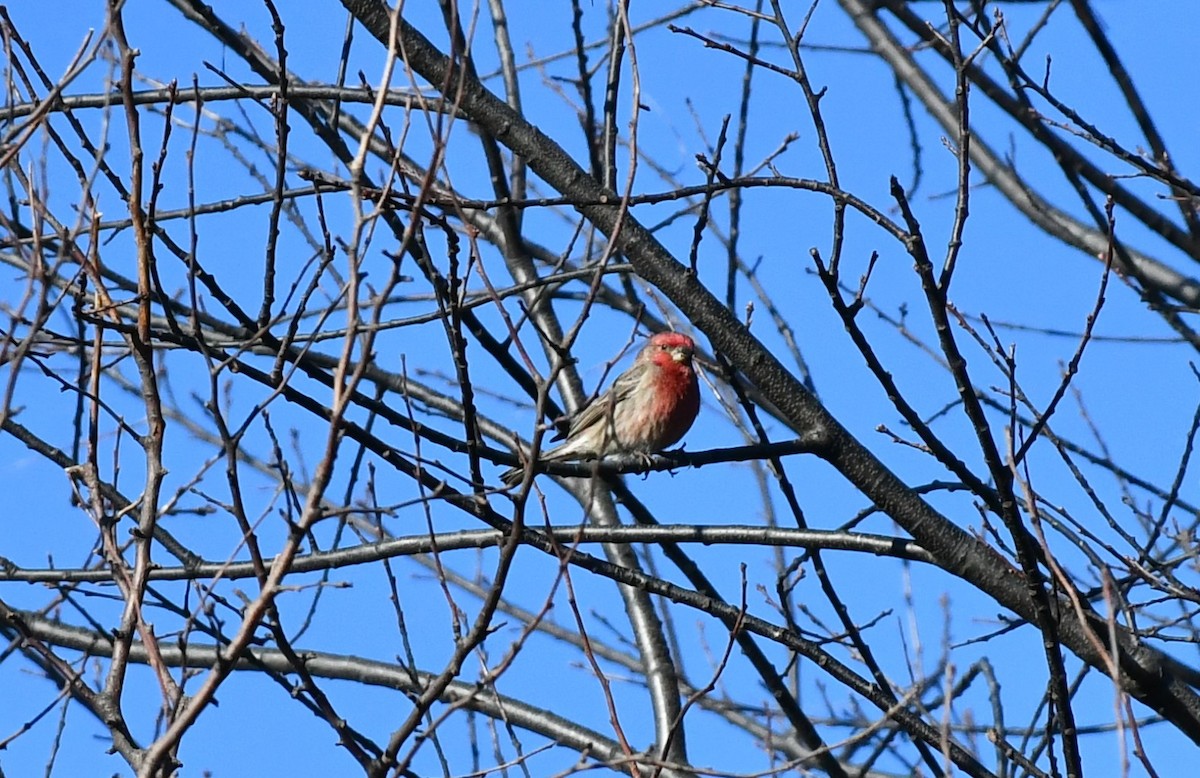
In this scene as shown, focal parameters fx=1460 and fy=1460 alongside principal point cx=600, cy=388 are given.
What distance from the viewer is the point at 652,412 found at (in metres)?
7.79

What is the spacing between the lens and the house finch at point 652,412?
306 inches

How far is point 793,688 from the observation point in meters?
8.15

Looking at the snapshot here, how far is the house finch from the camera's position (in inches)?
306

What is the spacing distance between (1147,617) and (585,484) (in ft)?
9.65

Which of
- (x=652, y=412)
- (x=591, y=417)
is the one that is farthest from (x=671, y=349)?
(x=591, y=417)

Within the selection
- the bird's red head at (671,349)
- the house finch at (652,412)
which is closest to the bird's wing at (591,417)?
the house finch at (652,412)

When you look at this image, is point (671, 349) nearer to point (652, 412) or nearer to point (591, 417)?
point (652, 412)

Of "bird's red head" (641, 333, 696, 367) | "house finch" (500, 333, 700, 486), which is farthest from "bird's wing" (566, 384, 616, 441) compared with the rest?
Result: "bird's red head" (641, 333, 696, 367)

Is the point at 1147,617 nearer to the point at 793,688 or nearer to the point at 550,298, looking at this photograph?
the point at 793,688

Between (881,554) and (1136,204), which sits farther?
(1136,204)

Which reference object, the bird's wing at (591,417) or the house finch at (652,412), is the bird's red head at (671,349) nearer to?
the house finch at (652,412)

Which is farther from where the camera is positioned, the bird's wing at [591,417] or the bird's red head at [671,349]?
the bird's red head at [671,349]

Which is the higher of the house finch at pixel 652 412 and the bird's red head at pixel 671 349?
the bird's red head at pixel 671 349

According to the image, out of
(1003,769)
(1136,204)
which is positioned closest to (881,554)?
(1003,769)
